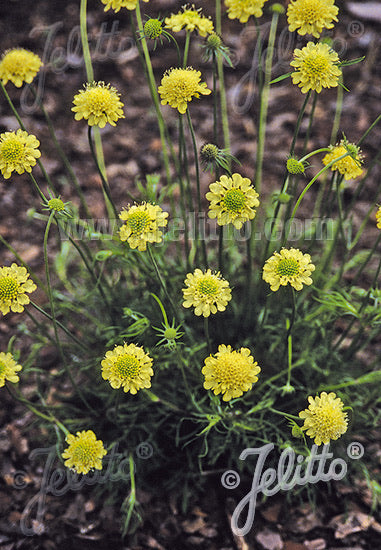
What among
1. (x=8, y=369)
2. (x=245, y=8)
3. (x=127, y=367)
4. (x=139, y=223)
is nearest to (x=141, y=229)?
(x=139, y=223)

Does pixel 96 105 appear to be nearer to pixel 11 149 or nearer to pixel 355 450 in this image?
pixel 11 149

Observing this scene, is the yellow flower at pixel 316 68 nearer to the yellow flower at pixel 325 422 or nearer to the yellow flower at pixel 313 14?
the yellow flower at pixel 313 14

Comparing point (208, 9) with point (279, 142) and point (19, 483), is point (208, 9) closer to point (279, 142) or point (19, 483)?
point (279, 142)

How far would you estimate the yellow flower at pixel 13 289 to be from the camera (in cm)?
151

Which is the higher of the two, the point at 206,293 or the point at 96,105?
the point at 96,105

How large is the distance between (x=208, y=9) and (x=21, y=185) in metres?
1.62

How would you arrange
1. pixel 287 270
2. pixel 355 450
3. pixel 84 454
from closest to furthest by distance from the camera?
pixel 287 270 < pixel 84 454 < pixel 355 450

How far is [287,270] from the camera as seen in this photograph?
1450mm

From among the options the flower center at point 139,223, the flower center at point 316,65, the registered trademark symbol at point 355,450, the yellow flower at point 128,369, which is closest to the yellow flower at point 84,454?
the yellow flower at point 128,369

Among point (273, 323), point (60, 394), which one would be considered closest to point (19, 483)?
point (60, 394)

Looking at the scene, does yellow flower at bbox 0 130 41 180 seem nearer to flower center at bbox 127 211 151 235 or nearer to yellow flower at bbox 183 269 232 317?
flower center at bbox 127 211 151 235

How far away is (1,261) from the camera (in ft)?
8.29

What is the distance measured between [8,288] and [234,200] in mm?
711

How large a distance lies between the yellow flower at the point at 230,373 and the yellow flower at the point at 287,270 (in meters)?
0.22
